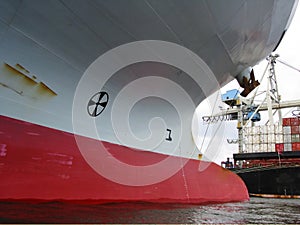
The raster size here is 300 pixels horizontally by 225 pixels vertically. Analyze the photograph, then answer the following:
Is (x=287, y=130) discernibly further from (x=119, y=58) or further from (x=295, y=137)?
(x=119, y=58)

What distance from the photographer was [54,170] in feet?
9.33

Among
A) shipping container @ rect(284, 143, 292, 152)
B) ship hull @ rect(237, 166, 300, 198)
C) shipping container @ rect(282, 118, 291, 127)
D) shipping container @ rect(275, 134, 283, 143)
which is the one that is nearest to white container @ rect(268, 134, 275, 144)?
shipping container @ rect(275, 134, 283, 143)

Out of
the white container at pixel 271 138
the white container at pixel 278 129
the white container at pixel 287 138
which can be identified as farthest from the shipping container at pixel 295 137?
the white container at pixel 271 138

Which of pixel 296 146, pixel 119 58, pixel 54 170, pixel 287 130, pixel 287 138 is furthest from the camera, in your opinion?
pixel 287 130

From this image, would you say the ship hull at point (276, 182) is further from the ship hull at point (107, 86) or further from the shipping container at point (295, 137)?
the ship hull at point (107, 86)

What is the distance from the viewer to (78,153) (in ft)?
10.3

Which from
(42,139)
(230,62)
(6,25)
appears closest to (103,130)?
(42,139)

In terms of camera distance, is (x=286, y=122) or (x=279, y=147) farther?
(x=286, y=122)

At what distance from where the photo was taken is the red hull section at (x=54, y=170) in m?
2.52

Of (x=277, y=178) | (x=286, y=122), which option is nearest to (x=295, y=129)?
(x=286, y=122)

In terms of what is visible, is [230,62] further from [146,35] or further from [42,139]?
[42,139]

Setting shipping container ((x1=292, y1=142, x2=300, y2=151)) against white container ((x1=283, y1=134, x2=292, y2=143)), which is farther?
white container ((x1=283, y1=134, x2=292, y2=143))

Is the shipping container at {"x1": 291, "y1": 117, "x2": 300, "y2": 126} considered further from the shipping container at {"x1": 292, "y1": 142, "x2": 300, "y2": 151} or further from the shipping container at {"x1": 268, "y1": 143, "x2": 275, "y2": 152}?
the shipping container at {"x1": 268, "y1": 143, "x2": 275, "y2": 152}

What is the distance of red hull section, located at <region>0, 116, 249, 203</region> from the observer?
99.3 inches
